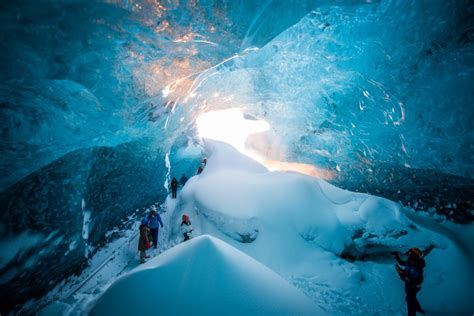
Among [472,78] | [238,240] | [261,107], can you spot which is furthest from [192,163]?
[472,78]

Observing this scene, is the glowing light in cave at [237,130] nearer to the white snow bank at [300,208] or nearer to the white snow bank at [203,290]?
the white snow bank at [300,208]

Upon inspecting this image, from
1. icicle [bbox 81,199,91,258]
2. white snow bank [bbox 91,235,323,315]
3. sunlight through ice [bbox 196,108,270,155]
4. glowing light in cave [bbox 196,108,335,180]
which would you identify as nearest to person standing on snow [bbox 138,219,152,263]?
icicle [bbox 81,199,91,258]

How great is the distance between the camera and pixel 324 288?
15.7 ft

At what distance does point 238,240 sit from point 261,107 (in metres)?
6.89

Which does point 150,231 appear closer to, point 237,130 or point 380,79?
point 380,79

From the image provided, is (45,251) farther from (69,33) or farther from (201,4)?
(201,4)

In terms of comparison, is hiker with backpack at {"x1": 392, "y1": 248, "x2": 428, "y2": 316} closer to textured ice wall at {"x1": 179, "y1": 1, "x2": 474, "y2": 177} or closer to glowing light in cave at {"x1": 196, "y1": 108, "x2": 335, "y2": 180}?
textured ice wall at {"x1": 179, "y1": 1, "x2": 474, "y2": 177}

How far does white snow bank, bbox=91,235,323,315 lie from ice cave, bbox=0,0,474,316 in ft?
0.06

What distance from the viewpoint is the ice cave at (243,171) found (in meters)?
2.74

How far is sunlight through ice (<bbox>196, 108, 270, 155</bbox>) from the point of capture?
44.3ft

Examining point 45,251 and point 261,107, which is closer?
point 45,251

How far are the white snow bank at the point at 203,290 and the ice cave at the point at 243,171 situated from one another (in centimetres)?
2

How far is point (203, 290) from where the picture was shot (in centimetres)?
223

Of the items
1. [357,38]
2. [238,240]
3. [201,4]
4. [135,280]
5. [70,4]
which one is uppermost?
[357,38]
